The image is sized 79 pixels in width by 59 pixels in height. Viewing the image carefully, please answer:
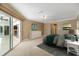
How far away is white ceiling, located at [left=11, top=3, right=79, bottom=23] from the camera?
2.87 metres

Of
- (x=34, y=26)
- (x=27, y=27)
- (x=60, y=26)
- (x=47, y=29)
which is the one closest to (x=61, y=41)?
(x=60, y=26)

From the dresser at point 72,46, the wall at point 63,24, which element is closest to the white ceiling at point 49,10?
the wall at point 63,24

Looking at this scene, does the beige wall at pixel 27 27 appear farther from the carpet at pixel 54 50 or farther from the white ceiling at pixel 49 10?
the carpet at pixel 54 50

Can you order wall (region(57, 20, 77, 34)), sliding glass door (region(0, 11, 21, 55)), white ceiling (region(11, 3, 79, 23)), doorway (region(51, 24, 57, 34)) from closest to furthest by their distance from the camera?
white ceiling (region(11, 3, 79, 23)) → wall (region(57, 20, 77, 34)) → doorway (region(51, 24, 57, 34)) → sliding glass door (region(0, 11, 21, 55))

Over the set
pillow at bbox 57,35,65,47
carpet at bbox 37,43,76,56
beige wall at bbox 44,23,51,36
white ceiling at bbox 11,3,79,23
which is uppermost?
white ceiling at bbox 11,3,79,23

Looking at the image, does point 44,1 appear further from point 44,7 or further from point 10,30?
point 10,30

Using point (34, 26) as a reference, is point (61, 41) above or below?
below

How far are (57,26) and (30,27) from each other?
2.51 ft

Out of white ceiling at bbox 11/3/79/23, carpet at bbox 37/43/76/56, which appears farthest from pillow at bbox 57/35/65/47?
white ceiling at bbox 11/3/79/23

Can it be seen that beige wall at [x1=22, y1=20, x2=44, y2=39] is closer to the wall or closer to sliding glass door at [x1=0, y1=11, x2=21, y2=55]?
sliding glass door at [x1=0, y1=11, x2=21, y2=55]

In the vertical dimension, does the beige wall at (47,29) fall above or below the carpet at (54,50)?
above

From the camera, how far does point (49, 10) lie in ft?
10.0

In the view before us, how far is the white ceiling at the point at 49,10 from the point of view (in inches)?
113

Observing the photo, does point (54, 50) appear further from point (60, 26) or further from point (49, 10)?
point (49, 10)
